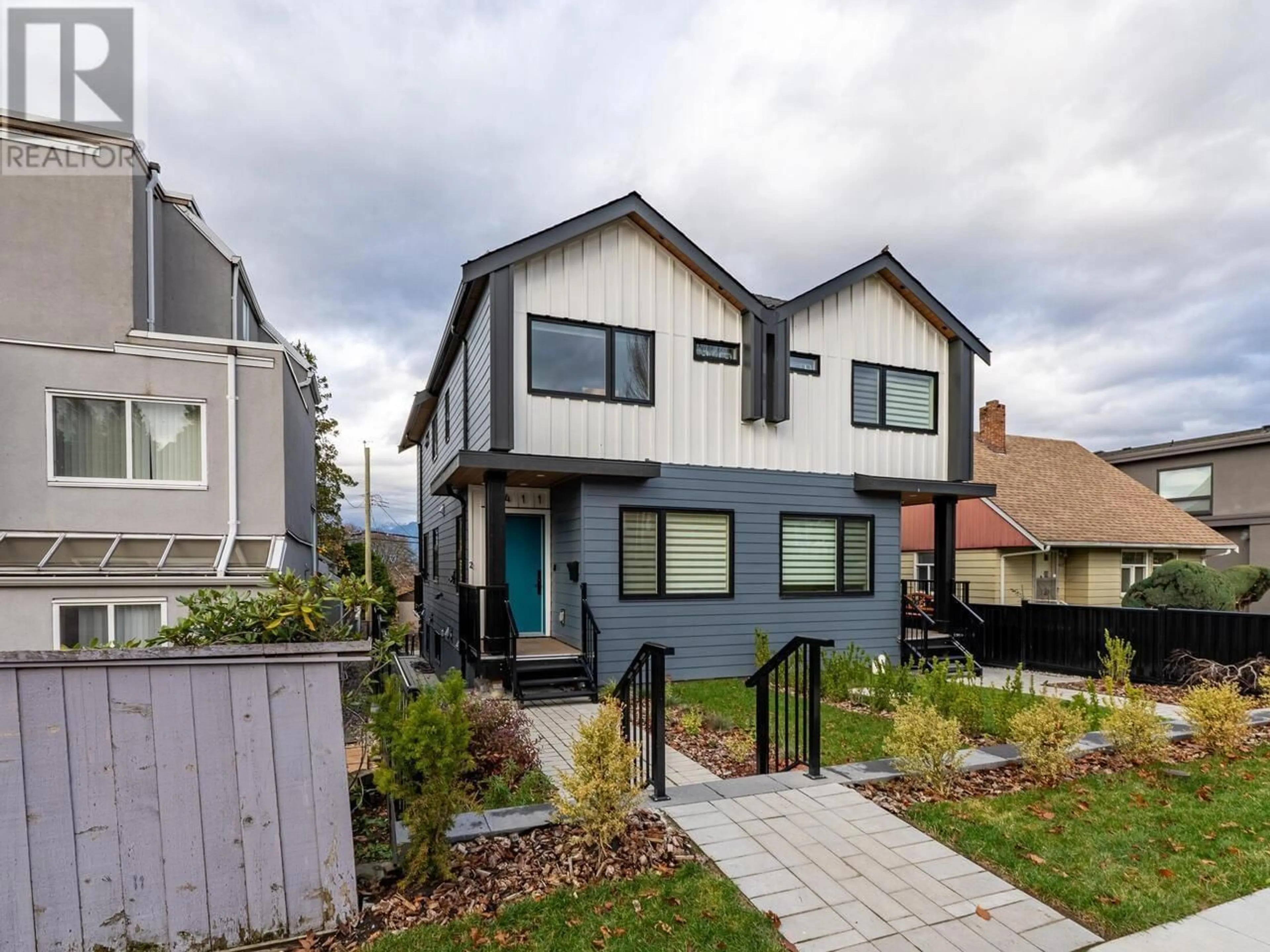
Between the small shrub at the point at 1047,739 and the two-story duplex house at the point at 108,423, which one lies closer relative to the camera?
the small shrub at the point at 1047,739

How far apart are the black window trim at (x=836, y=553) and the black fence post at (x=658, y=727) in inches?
241

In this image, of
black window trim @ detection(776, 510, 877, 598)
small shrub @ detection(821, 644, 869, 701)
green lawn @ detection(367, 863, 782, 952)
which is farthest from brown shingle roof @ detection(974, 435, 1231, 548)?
green lawn @ detection(367, 863, 782, 952)

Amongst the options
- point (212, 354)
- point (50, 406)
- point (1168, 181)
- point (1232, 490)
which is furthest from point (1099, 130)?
point (1232, 490)

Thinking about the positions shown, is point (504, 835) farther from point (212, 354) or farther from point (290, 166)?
point (290, 166)

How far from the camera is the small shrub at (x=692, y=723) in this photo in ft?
21.4

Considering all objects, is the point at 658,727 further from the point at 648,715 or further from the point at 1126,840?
the point at 1126,840

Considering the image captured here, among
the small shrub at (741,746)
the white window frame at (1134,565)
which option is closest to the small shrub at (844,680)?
the small shrub at (741,746)

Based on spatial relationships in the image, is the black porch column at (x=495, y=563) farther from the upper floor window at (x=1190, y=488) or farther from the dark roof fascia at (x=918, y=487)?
the upper floor window at (x=1190, y=488)

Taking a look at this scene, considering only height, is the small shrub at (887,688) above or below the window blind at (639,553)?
below

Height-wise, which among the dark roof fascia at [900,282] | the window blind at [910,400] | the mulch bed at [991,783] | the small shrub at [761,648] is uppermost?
the dark roof fascia at [900,282]

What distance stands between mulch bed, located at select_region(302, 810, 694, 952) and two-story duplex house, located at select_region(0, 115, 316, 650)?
5797 mm

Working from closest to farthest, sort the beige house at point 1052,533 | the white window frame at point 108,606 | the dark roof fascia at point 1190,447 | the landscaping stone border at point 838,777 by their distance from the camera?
the landscaping stone border at point 838,777 → the white window frame at point 108,606 → the beige house at point 1052,533 → the dark roof fascia at point 1190,447

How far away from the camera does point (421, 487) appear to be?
17203 millimetres

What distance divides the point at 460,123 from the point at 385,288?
22.5ft
